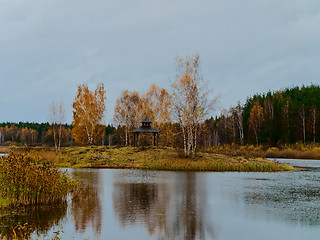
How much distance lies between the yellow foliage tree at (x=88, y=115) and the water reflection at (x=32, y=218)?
1632 inches

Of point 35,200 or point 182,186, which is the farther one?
point 182,186

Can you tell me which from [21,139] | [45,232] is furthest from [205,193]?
[21,139]

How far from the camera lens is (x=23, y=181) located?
1215 centimetres

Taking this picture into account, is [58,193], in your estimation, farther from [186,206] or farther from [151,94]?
[151,94]

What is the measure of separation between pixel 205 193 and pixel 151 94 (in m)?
44.8

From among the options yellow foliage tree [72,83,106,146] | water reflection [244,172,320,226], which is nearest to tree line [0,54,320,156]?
yellow foliage tree [72,83,106,146]

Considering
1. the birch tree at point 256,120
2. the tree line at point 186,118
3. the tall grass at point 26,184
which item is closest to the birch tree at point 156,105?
the tree line at point 186,118

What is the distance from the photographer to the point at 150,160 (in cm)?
3697

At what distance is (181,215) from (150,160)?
83.1ft

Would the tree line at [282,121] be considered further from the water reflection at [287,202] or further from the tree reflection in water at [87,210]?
the tree reflection in water at [87,210]

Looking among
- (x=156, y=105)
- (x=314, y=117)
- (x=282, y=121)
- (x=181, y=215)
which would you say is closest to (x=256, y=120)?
(x=282, y=121)

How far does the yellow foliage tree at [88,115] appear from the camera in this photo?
5359 cm

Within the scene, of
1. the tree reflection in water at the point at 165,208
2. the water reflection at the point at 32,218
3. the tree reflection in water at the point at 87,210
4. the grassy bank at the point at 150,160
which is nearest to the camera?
the water reflection at the point at 32,218

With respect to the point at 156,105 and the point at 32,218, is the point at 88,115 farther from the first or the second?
the point at 32,218
